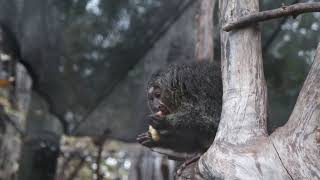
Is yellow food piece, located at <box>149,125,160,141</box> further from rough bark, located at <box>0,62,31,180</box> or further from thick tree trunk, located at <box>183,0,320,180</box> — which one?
rough bark, located at <box>0,62,31,180</box>

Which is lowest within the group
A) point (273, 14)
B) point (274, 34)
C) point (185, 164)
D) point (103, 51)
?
point (185, 164)

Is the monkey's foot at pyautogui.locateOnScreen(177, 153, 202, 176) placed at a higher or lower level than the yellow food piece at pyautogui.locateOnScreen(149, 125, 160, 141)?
lower

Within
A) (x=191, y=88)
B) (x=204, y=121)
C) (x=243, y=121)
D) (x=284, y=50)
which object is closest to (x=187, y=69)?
(x=191, y=88)

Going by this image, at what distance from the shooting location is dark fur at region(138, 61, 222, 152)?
1.99 m

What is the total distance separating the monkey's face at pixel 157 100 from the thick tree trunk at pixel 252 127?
1.64ft

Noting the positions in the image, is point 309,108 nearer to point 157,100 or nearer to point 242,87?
point 242,87

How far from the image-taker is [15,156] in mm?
4531

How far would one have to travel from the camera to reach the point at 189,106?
6.88 ft

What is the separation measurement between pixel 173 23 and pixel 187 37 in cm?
13

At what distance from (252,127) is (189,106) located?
1.84ft

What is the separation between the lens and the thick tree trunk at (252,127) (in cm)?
142

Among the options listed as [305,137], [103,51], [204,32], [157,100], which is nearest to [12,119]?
[103,51]

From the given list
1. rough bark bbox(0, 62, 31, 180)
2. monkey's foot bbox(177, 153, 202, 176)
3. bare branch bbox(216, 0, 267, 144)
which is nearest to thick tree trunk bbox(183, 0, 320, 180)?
bare branch bbox(216, 0, 267, 144)

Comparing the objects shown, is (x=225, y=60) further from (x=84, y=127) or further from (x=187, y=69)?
(x=84, y=127)
